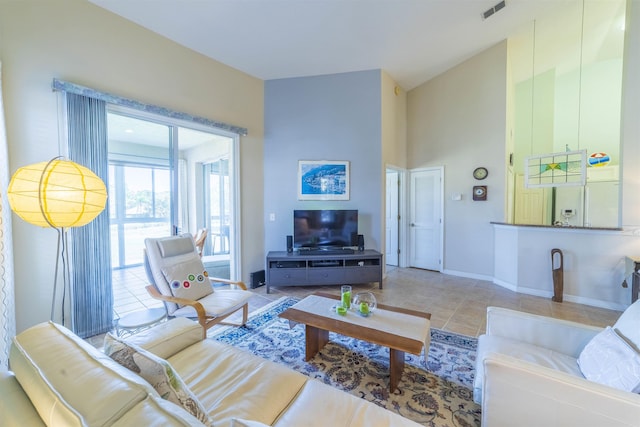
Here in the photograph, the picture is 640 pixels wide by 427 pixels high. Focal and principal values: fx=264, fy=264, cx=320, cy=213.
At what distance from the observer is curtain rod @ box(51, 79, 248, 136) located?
236cm

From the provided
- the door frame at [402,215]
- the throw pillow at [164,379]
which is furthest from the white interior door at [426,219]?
the throw pillow at [164,379]

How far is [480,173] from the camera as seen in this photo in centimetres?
457

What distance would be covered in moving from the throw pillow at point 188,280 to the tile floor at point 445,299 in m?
0.80

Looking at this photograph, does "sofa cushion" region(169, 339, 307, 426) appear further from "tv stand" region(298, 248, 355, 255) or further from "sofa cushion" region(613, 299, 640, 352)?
"tv stand" region(298, 248, 355, 255)

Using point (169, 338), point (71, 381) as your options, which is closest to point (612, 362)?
point (71, 381)

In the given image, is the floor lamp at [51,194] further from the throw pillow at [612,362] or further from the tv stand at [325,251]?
the throw pillow at [612,362]

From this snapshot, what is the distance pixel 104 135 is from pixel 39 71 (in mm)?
641

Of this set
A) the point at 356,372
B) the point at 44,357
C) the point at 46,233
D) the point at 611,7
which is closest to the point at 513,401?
the point at 356,372

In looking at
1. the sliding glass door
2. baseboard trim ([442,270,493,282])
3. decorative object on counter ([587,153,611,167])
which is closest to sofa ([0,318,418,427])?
the sliding glass door

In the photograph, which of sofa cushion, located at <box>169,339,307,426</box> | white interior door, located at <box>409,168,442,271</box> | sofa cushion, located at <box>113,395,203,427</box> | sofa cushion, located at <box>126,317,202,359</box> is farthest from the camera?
white interior door, located at <box>409,168,442,271</box>

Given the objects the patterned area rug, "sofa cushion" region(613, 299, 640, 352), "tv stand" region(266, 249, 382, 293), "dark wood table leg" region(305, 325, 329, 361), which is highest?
"sofa cushion" region(613, 299, 640, 352)

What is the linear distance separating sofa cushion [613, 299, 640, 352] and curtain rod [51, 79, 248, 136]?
4131 millimetres

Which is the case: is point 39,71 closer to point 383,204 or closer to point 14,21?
point 14,21

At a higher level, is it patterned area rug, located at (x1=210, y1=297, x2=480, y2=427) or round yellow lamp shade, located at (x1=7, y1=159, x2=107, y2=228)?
round yellow lamp shade, located at (x1=7, y1=159, x2=107, y2=228)
